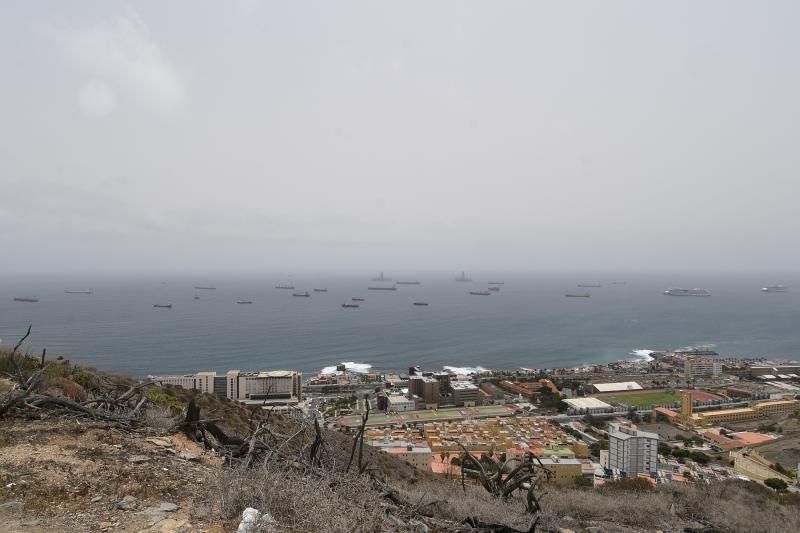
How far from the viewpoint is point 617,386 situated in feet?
101

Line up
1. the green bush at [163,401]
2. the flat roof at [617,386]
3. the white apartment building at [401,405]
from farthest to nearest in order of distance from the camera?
the flat roof at [617,386], the white apartment building at [401,405], the green bush at [163,401]

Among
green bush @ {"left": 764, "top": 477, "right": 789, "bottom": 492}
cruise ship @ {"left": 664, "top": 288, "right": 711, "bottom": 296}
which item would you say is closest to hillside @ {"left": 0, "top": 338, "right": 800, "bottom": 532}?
green bush @ {"left": 764, "top": 477, "right": 789, "bottom": 492}

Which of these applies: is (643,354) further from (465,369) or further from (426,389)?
(426,389)

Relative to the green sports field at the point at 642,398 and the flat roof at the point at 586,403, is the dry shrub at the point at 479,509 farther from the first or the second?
the green sports field at the point at 642,398

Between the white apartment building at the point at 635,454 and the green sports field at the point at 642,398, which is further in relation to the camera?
the green sports field at the point at 642,398

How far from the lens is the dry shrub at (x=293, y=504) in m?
2.77

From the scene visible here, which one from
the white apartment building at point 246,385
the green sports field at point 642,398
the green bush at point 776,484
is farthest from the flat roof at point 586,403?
the white apartment building at point 246,385

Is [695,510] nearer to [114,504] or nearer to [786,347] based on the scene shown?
[114,504]

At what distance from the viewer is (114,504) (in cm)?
292

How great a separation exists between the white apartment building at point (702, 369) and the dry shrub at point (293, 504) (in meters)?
39.9

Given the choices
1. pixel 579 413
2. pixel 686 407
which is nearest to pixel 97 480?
pixel 579 413

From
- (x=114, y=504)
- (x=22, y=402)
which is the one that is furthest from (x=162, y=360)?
(x=114, y=504)

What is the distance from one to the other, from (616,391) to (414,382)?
14.5m

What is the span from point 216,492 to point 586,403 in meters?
27.2
